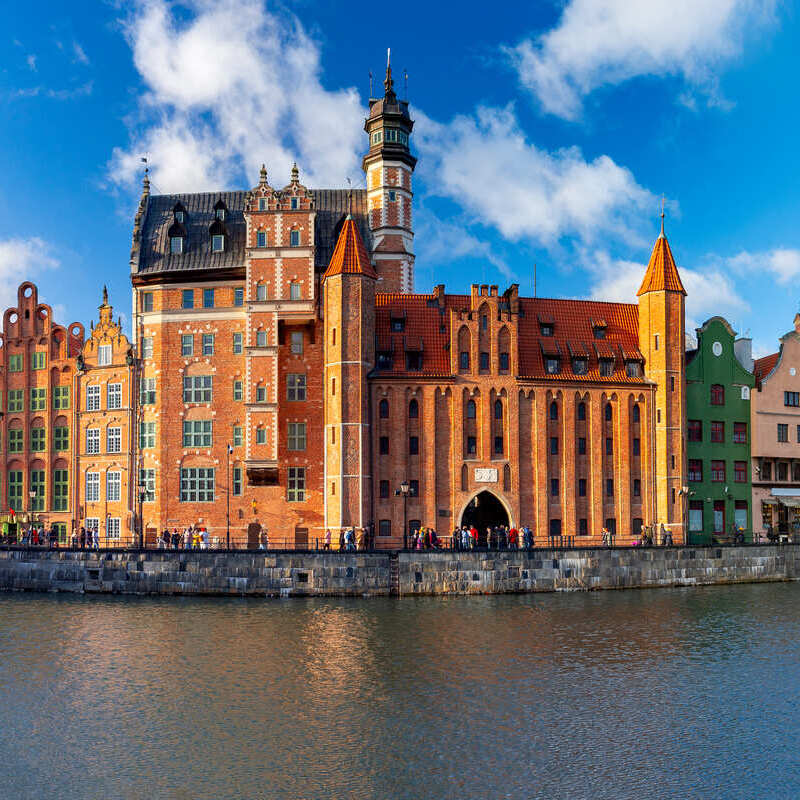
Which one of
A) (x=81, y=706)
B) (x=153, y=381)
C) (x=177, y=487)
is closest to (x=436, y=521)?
(x=177, y=487)

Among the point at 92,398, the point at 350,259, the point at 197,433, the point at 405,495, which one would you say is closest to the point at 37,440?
the point at 92,398

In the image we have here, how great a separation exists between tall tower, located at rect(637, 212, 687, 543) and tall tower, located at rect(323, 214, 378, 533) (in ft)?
63.4

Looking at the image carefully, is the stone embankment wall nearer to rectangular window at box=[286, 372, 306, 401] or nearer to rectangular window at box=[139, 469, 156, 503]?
rectangular window at box=[139, 469, 156, 503]

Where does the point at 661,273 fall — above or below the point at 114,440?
above

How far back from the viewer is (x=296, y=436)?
2395 inches

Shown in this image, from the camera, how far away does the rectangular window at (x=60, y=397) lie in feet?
231

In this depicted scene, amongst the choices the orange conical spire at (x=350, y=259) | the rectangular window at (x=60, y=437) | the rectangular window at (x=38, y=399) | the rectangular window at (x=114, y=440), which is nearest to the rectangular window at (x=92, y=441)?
the rectangular window at (x=114, y=440)

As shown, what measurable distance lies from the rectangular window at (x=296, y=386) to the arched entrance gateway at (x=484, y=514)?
1329cm

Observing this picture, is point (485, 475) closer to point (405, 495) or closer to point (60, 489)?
point (405, 495)

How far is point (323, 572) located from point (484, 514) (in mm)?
15142

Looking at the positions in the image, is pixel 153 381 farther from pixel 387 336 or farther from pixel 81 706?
pixel 81 706

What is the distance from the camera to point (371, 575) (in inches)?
1949

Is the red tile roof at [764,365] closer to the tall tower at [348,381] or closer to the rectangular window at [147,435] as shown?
the tall tower at [348,381]

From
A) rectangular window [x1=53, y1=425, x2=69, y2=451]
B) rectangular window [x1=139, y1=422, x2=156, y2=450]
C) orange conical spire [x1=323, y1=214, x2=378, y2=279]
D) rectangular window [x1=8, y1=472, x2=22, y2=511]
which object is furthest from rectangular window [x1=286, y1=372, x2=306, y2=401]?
rectangular window [x1=8, y1=472, x2=22, y2=511]
